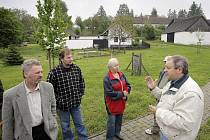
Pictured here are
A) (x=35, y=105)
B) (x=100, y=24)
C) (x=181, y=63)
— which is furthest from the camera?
(x=100, y=24)

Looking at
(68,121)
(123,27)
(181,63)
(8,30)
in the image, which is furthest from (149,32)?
(181,63)

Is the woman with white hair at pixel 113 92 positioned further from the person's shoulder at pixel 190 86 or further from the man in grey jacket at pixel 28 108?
the person's shoulder at pixel 190 86

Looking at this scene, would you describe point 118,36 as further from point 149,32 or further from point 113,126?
point 113,126

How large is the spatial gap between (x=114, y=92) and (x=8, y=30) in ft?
140

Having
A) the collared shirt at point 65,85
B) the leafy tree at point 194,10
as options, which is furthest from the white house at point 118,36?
the leafy tree at point 194,10

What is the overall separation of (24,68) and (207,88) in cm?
973

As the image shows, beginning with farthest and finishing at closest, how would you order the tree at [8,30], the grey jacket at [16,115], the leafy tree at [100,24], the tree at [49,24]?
1. the leafy tree at [100,24]
2. the tree at [8,30]
3. the tree at [49,24]
4. the grey jacket at [16,115]

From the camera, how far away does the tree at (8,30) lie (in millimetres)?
41594

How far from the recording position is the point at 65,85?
4.66 m

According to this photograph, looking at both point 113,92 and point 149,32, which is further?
point 149,32

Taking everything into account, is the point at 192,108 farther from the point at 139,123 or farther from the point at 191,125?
the point at 139,123

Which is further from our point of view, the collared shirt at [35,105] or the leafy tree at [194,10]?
the leafy tree at [194,10]

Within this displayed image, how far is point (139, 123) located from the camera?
6.59m

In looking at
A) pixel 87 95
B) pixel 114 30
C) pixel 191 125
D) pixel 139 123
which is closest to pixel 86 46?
pixel 114 30
